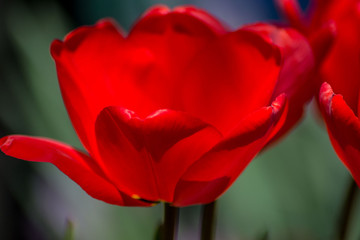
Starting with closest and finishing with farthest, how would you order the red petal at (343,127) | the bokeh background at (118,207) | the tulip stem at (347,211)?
the red petal at (343,127), the tulip stem at (347,211), the bokeh background at (118,207)

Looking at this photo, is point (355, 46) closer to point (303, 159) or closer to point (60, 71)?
point (60, 71)

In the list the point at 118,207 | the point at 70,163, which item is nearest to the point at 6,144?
the point at 70,163

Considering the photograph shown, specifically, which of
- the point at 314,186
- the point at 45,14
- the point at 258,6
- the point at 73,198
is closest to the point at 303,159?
the point at 314,186

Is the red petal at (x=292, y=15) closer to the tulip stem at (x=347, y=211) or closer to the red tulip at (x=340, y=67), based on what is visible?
the red tulip at (x=340, y=67)

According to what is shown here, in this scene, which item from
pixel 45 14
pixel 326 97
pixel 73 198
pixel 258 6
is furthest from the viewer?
pixel 258 6

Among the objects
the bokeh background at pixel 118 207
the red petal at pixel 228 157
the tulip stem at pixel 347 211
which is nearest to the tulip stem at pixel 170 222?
the red petal at pixel 228 157

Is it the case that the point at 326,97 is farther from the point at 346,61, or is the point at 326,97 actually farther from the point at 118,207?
the point at 118,207

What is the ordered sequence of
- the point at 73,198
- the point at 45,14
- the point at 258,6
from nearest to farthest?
the point at 73,198 → the point at 45,14 → the point at 258,6

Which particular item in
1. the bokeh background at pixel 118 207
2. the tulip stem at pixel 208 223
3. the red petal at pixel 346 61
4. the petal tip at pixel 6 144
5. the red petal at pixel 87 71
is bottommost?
the bokeh background at pixel 118 207
